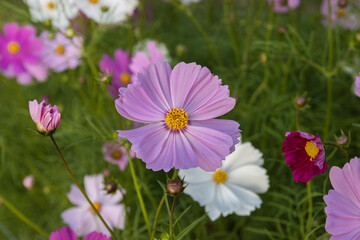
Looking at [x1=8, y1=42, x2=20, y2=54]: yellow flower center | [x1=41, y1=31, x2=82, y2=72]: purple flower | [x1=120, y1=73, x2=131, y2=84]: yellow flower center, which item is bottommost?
[x1=120, y1=73, x2=131, y2=84]: yellow flower center

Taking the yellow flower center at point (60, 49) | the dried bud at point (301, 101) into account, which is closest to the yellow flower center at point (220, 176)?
the dried bud at point (301, 101)

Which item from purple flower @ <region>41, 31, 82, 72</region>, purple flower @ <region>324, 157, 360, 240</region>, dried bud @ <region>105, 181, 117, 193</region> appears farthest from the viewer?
purple flower @ <region>41, 31, 82, 72</region>

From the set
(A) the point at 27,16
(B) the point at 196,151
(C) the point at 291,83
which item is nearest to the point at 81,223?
→ (B) the point at 196,151

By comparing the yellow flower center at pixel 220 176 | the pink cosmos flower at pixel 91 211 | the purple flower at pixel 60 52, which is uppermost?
the purple flower at pixel 60 52

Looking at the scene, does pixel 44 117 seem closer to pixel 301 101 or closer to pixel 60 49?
pixel 301 101

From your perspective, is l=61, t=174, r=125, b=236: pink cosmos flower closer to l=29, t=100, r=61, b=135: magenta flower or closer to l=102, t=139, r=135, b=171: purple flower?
l=102, t=139, r=135, b=171: purple flower

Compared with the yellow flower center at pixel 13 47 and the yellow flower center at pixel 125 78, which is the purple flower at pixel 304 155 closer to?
the yellow flower center at pixel 125 78

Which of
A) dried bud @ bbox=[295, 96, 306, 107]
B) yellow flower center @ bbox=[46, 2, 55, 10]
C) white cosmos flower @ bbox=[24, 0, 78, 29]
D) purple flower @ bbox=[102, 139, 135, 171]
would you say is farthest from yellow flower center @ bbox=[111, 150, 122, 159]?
yellow flower center @ bbox=[46, 2, 55, 10]

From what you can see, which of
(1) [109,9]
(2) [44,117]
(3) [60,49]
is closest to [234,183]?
(2) [44,117]
